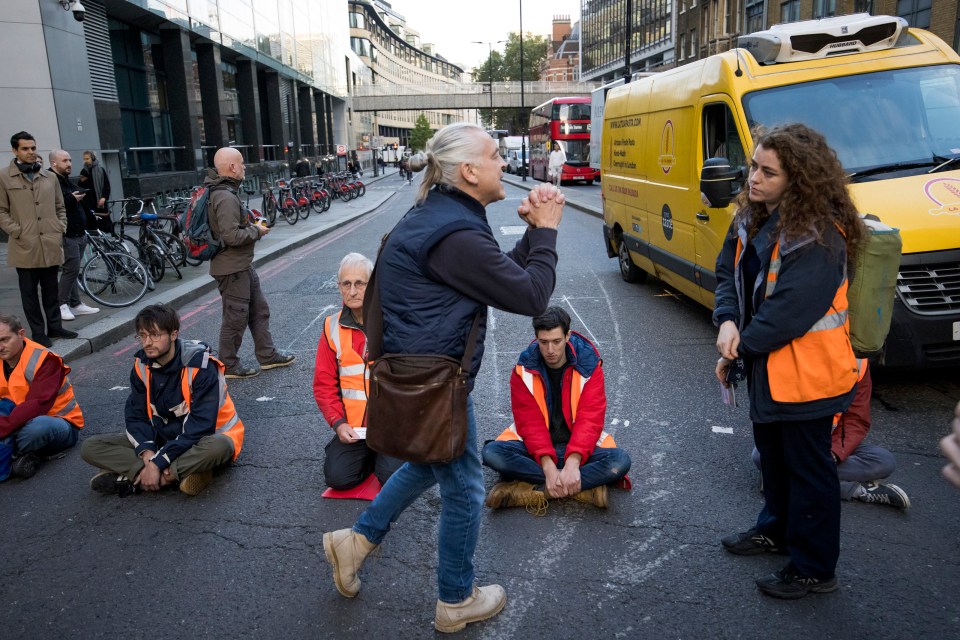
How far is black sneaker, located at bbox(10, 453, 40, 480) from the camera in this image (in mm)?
4484

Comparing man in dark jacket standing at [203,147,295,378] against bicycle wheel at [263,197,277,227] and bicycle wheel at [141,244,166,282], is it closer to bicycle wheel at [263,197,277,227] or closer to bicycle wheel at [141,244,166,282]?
bicycle wheel at [141,244,166,282]

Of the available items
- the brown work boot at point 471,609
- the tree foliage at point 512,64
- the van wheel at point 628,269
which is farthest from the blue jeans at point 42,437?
the tree foliage at point 512,64

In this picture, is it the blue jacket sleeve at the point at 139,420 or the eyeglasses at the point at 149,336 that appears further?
the blue jacket sleeve at the point at 139,420

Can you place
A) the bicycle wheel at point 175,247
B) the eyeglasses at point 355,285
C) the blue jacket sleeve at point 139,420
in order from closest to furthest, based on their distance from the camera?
the blue jacket sleeve at point 139,420
the eyeglasses at point 355,285
the bicycle wheel at point 175,247

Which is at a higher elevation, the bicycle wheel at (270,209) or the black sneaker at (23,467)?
the bicycle wheel at (270,209)

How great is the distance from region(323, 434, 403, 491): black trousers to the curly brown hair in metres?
2.35

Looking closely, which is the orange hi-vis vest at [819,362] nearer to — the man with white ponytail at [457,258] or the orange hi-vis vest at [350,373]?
the man with white ponytail at [457,258]

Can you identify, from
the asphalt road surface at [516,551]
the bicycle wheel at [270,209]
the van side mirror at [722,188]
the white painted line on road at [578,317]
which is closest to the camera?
the asphalt road surface at [516,551]

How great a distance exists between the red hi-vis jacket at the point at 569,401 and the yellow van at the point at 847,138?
1.84m

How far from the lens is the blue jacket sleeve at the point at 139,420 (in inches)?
166

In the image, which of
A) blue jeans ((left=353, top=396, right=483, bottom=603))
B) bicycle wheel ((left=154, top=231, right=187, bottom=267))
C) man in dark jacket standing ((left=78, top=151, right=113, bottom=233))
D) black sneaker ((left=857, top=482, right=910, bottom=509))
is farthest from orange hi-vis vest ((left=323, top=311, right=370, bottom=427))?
bicycle wheel ((left=154, top=231, right=187, bottom=267))

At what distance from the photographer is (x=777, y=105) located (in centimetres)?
625

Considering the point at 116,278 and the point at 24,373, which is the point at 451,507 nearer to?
the point at 24,373

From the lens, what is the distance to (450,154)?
242 cm
